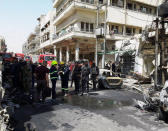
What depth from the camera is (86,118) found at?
4.86 meters

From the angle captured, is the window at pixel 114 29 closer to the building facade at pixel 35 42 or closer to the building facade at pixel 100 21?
the building facade at pixel 100 21

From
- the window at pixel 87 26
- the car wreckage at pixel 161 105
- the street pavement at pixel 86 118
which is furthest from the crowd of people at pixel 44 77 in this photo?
the window at pixel 87 26

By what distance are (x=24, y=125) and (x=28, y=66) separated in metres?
4.29

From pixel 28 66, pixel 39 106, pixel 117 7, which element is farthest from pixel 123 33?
pixel 39 106

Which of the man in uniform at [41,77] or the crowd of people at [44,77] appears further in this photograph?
the crowd of people at [44,77]

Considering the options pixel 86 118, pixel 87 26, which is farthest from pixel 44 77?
pixel 87 26

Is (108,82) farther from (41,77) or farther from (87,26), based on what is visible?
(87,26)

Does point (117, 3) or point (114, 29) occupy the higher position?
point (117, 3)

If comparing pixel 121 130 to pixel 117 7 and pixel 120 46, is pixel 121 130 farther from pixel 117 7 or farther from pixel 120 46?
pixel 117 7

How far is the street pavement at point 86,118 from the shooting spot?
13.7 feet

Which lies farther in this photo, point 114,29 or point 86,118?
point 114,29

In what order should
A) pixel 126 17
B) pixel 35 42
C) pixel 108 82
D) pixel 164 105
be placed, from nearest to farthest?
pixel 164 105
pixel 108 82
pixel 126 17
pixel 35 42

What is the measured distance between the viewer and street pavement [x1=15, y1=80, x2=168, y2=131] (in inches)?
165

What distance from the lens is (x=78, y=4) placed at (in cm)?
2067
